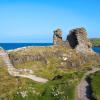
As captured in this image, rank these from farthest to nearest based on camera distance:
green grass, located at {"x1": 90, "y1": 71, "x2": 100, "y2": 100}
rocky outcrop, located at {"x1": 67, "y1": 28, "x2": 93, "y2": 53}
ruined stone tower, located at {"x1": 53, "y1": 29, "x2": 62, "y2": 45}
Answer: ruined stone tower, located at {"x1": 53, "y1": 29, "x2": 62, "y2": 45}, rocky outcrop, located at {"x1": 67, "y1": 28, "x2": 93, "y2": 53}, green grass, located at {"x1": 90, "y1": 71, "x2": 100, "y2": 100}

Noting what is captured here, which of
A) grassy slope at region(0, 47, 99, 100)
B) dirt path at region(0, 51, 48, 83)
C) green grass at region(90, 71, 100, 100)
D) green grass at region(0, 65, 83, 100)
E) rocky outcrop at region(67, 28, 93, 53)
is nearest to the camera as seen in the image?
green grass at region(90, 71, 100, 100)

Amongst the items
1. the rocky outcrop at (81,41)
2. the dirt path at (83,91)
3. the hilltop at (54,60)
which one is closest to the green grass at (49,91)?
the dirt path at (83,91)

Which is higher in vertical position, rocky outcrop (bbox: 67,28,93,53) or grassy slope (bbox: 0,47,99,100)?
rocky outcrop (bbox: 67,28,93,53)

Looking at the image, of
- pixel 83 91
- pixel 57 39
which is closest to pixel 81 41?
pixel 57 39

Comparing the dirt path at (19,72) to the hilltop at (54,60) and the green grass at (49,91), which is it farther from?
the green grass at (49,91)

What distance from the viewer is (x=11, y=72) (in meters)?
93.8

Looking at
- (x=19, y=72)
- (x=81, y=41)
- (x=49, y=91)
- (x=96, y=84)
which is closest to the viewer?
(x=49, y=91)

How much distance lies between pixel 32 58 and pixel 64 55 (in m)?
10.4

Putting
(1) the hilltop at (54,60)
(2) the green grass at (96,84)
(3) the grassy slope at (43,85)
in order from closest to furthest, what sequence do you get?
1. (2) the green grass at (96,84)
2. (3) the grassy slope at (43,85)
3. (1) the hilltop at (54,60)

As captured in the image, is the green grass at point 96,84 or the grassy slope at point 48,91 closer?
the green grass at point 96,84

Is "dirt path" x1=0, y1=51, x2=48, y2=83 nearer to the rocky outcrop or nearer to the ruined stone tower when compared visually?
the ruined stone tower

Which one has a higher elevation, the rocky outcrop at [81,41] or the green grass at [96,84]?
the rocky outcrop at [81,41]

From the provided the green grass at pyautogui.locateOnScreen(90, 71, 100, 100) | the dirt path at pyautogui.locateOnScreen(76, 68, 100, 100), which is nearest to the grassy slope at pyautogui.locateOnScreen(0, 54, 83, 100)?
the dirt path at pyautogui.locateOnScreen(76, 68, 100, 100)

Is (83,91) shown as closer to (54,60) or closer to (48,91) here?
(48,91)
